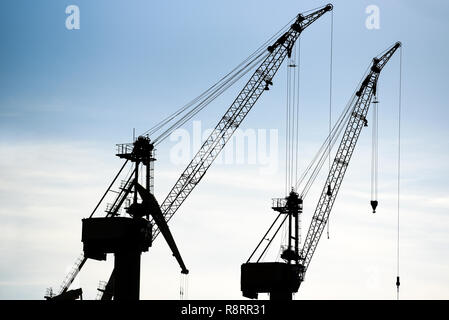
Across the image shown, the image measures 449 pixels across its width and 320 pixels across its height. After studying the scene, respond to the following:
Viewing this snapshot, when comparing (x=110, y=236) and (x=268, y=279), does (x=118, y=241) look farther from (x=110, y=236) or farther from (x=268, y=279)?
(x=268, y=279)

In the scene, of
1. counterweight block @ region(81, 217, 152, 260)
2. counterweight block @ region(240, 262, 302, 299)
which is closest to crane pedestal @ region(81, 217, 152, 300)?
counterweight block @ region(81, 217, 152, 260)

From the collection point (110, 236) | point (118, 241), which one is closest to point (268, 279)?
point (118, 241)

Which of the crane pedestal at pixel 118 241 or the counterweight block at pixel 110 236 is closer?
the crane pedestal at pixel 118 241

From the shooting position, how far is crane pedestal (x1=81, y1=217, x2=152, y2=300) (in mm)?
102688

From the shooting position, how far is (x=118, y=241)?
10275 cm

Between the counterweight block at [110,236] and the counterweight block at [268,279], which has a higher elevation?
the counterweight block at [110,236]

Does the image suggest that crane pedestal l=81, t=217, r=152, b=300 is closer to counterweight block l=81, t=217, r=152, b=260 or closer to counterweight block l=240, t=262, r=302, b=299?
counterweight block l=81, t=217, r=152, b=260

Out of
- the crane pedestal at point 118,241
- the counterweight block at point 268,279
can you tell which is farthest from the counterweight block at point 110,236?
the counterweight block at point 268,279

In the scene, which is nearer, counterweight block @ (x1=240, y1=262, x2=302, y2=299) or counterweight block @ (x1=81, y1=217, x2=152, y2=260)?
counterweight block @ (x1=81, y1=217, x2=152, y2=260)

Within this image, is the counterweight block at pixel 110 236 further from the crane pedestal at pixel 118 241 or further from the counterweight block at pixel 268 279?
the counterweight block at pixel 268 279

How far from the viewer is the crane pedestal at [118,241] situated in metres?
103

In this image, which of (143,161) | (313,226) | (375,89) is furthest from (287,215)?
(143,161)
